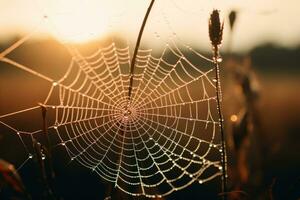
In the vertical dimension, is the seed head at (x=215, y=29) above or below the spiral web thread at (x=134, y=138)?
above

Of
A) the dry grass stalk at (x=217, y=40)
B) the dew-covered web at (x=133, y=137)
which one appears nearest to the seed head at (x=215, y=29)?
the dry grass stalk at (x=217, y=40)

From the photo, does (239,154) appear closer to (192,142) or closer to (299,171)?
(299,171)

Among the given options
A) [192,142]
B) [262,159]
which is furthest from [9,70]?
[262,159]

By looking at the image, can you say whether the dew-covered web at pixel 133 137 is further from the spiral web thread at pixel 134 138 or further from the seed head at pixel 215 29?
the seed head at pixel 215 29

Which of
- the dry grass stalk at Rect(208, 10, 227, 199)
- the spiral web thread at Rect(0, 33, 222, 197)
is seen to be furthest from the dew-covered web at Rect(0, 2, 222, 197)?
the dry grass stalk at Rect(208, 10, 227, 199)

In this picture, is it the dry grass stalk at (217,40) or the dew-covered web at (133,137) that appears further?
the dew-covered web at (133,137)

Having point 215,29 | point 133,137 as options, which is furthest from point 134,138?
point 215,29

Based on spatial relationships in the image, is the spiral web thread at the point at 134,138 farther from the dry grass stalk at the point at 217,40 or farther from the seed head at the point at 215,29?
the seed head at the point at 215,29

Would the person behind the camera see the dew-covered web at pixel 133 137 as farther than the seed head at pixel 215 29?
Yes

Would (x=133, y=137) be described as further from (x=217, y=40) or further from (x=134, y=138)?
(x=217, y=40)
